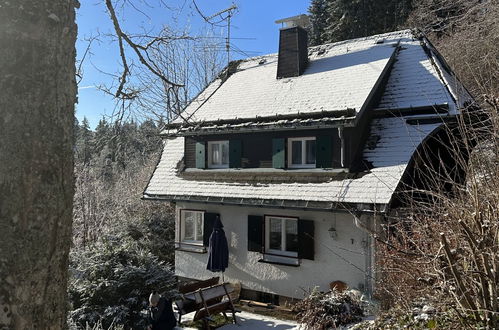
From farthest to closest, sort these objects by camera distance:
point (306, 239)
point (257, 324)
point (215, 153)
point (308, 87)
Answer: point (215, 153), point (308, 87), point (306, 239), point (257, 324)

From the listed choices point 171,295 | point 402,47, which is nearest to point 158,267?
point 171,295

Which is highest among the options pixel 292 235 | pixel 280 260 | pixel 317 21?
pixel 317 21

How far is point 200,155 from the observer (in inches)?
606

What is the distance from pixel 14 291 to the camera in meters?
1.63

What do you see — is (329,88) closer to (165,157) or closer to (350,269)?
(350,269)

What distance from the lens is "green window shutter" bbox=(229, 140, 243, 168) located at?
47.3 ft

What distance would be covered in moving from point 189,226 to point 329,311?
791 cm

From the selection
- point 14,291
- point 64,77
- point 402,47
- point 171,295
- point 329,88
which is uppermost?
point 402,47

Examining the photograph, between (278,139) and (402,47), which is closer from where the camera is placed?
(278,139)

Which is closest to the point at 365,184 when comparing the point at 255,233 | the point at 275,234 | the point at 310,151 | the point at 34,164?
the point at 310,151

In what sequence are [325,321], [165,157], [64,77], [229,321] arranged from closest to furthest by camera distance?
[64,77] → [325,321] → [229,321] → [165,157]

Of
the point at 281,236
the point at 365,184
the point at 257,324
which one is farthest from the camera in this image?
the point at 281,236

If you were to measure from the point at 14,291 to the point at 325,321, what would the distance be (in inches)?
298

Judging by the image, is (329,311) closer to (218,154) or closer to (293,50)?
(218,154)
